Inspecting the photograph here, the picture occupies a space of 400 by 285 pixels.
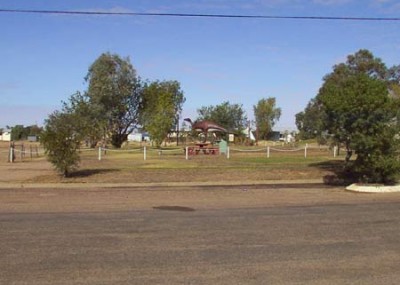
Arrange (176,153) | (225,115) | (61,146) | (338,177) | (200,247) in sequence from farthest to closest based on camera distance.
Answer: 1. (225,115)
2. (176,153)
3. (338,177)
4. (61,146)
5. (200,247)

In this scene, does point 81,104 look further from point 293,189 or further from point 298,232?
point 298,232

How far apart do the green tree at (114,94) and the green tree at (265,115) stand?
146 feet

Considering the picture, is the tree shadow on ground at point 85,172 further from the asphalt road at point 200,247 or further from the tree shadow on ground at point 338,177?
the asphalt road at point 200,247

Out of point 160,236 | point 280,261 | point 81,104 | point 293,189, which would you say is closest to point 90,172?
point 293,189

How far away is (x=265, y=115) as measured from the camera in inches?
4365

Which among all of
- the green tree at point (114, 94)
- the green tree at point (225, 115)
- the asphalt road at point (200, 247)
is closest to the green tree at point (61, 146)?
the asphalt road at point (200, 247)

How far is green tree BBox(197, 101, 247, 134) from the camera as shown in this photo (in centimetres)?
10700

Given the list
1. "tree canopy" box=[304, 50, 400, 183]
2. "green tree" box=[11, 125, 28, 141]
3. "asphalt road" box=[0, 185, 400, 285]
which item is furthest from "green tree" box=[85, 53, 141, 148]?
"green tree" box=[11, 125, 28, 141]

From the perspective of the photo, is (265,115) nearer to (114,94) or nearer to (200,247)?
(114,94)

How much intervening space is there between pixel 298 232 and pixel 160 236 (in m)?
2.43

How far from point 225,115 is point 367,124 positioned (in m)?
88.8

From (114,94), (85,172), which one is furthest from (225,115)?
(85,172)

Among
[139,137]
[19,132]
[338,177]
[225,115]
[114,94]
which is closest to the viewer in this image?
[338,177]

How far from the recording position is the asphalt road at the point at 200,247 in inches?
268
